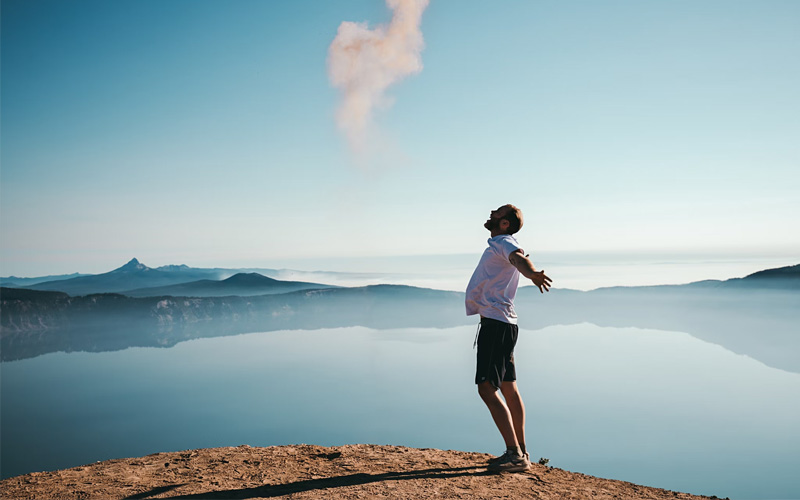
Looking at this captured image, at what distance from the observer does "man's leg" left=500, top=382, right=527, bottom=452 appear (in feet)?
14.9

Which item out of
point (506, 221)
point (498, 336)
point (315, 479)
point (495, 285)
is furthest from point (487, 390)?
point (315, 479)

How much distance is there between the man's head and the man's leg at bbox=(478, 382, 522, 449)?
5.20 ft

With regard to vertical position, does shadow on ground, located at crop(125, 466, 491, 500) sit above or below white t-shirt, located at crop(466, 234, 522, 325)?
below

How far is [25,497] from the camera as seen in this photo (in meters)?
4.09

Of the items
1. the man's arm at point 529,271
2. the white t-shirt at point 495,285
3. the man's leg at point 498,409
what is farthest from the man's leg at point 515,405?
the man's arm at point 529,271

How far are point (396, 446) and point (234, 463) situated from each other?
1935mm

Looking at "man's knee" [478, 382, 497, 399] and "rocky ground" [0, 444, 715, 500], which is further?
"man's knee" [478, 382, 497, 399]

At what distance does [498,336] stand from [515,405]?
824 millimetres

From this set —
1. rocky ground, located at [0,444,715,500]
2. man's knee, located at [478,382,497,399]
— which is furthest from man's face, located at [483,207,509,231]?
rocky ground, located at [0,444,715,500]

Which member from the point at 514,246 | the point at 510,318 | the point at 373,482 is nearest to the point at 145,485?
the point at 373,482

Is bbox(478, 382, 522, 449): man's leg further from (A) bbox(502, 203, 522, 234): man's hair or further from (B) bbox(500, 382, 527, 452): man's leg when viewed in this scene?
(A) bbox(502, 203, 522, 234): man's hair

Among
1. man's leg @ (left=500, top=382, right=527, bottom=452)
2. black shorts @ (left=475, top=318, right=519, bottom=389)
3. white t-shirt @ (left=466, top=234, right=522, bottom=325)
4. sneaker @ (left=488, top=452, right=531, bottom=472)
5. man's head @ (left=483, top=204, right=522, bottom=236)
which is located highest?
man's head @ (left=483, top=204, right=522, bottom=236)

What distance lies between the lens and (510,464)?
14.6ft

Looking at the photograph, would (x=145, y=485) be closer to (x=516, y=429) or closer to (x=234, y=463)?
(x=234, y=463)
